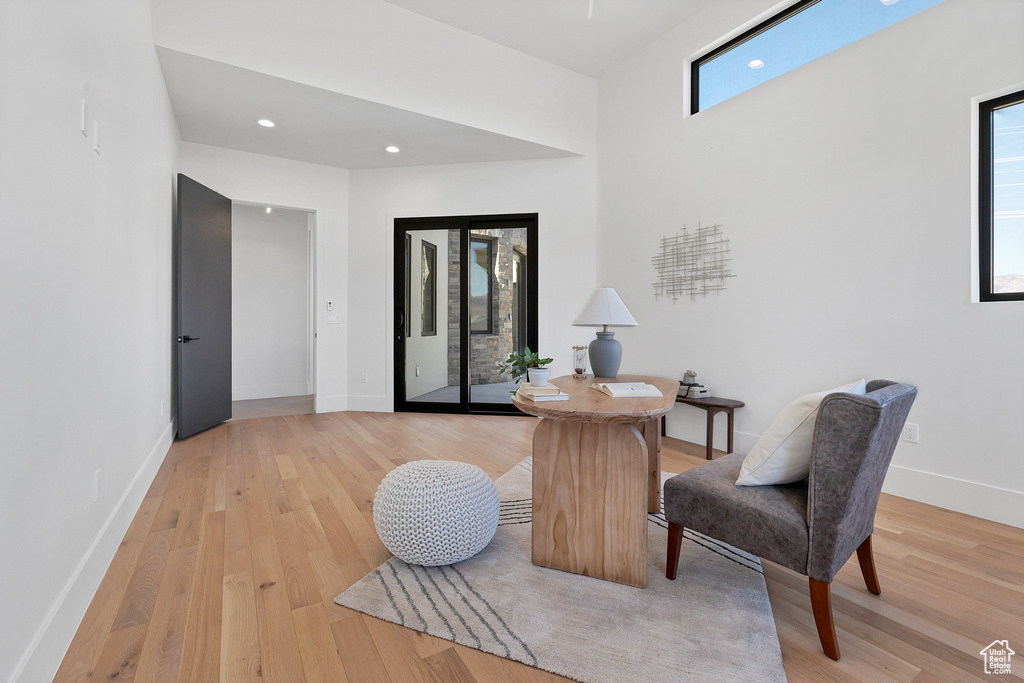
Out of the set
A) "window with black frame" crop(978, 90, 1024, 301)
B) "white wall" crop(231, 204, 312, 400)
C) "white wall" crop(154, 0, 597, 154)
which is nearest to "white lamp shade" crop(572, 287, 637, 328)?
"window with black frame" crop(978, 90, 1024, 301)

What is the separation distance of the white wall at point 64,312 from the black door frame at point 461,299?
2645mm

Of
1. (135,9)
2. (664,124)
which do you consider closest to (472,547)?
(135,9)

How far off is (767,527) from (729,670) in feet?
1.34

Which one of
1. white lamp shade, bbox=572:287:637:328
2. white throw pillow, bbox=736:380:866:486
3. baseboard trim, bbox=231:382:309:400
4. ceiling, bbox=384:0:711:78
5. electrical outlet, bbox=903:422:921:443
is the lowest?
baseboard trim, bbox=231:382:309:400

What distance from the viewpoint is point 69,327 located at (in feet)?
4.97

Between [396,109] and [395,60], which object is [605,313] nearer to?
[396,109]

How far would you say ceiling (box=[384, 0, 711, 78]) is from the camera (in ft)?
12.1

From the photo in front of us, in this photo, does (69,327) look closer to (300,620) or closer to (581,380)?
(300,620)

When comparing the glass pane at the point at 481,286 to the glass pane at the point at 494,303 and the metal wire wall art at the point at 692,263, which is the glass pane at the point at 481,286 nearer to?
the glass pane at the point at 494,303

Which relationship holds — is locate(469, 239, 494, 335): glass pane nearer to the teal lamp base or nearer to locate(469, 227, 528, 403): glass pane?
locate(469, 227, 528, 403): glass pane

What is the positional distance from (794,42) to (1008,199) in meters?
1.67

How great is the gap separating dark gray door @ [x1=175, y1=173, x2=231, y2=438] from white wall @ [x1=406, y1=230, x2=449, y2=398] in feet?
5.68

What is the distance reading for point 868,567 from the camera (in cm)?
167

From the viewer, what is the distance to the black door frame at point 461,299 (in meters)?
4.93
